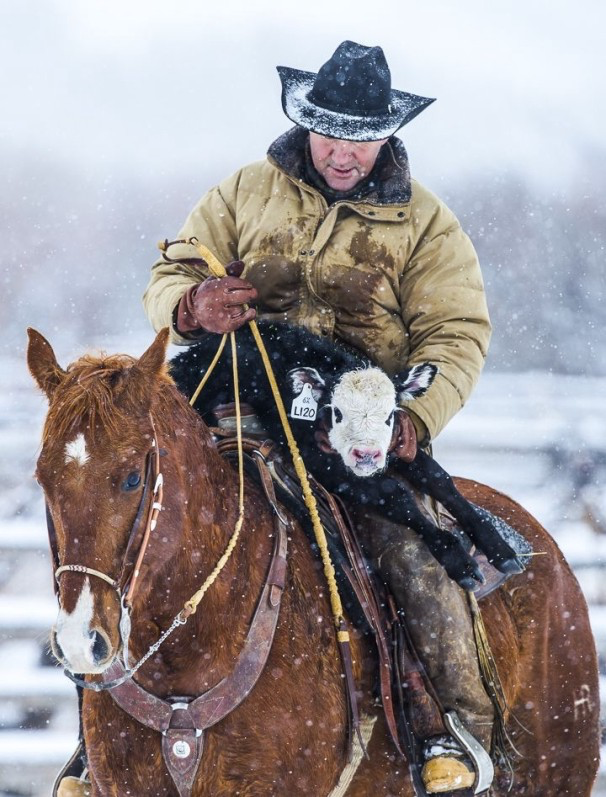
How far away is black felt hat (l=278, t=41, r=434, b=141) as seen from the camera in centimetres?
366

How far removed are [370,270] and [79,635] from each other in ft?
6.18

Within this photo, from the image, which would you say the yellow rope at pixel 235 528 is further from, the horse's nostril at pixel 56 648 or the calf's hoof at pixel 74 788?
the calf's hoof at pixel 74 788

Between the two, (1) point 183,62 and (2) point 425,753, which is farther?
(1) point 183,62

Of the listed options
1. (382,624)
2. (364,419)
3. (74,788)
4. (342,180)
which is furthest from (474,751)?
(342,180)

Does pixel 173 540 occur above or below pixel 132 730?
above

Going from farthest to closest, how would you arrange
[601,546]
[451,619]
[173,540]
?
[601,546] < [451,619] < [173,540]

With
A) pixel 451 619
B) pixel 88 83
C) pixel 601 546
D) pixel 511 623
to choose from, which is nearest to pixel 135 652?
pixel 451 619

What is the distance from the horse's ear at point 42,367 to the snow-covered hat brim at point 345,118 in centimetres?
138

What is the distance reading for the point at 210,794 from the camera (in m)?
2.90

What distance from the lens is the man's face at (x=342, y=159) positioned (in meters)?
3.74

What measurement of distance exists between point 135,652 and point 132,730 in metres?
0.27

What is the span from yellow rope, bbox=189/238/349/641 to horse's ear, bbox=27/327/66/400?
0.69m

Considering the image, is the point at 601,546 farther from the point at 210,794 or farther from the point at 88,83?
the point at 88,83

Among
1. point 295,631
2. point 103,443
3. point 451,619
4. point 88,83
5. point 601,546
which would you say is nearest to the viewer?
point 103,443
